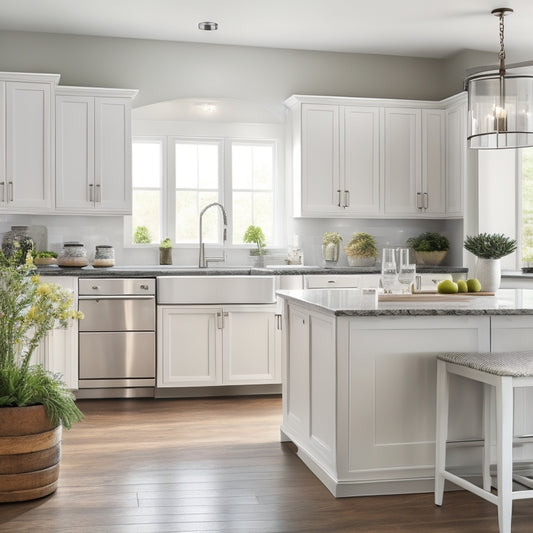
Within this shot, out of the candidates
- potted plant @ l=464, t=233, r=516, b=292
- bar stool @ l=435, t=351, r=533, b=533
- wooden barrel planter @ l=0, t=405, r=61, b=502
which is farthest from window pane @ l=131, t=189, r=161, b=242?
bar stool @ l=435, t=351, r=533, b=533

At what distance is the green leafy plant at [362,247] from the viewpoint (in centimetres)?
595

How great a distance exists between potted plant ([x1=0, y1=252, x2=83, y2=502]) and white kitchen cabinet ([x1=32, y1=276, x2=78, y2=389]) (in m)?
1.85

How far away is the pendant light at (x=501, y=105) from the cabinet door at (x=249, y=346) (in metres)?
2.13

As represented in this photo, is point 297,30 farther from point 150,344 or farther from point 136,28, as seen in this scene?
point 150,344

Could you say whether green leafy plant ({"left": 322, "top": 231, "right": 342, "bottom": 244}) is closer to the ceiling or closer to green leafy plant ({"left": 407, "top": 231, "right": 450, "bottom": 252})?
green leafy plant ({"left": 407, "top": 231, "right": 450, "bottom": 252})

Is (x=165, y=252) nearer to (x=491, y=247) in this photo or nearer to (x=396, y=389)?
(x=491, y=247)

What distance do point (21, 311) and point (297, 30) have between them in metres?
3.31

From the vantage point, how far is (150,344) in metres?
5.20

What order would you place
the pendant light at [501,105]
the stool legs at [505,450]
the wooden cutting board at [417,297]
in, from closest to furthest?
the stool legs at [505,450], the wooden cutting board at [417,297], the pendant light at [501,105]

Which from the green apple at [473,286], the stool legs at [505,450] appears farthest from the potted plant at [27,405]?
the green apple at [473,286]

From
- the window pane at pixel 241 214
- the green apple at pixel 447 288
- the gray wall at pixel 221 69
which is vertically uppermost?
the gray wall at pixel 221 69

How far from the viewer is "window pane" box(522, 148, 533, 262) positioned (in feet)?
20.3

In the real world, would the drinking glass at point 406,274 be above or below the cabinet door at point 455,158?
below

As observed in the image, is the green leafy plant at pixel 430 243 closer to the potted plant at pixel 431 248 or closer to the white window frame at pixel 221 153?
the potted plant at pixel 431 248
